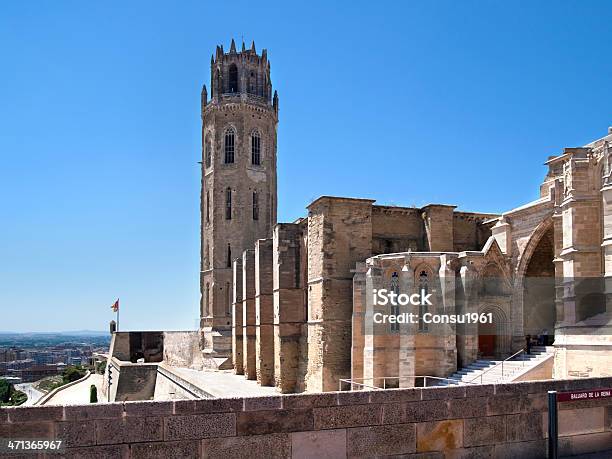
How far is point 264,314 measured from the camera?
33719 mm

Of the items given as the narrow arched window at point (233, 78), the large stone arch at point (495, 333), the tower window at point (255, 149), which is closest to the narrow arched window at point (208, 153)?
the tower window at point (255, 149)

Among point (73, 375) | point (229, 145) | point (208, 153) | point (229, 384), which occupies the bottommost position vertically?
point (73, 375)

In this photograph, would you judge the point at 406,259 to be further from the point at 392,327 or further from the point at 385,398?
the point at 385,398

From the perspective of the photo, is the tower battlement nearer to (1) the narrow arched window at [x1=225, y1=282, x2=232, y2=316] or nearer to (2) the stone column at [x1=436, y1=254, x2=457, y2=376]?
(1) the narrow arched window at [x1=225, y1=282, x2=232, y2=316]

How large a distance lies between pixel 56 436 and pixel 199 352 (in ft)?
133

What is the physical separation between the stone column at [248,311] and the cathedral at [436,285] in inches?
4.9

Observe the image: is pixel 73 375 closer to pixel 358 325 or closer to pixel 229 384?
pixel 229 384

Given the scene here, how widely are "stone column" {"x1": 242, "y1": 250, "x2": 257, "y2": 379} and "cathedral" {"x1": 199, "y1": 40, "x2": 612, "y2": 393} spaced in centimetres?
12

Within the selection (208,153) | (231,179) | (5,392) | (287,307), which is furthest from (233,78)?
(5,392)

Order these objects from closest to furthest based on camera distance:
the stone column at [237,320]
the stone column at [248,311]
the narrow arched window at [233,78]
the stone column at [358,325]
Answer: the stone column at [358,325]
the stone column at [248,311]
the stone column at [237,320]
the narrow arched window at [233,78]

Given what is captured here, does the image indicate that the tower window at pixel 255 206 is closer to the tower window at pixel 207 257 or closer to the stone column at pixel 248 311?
the tower window at pixel 207 257

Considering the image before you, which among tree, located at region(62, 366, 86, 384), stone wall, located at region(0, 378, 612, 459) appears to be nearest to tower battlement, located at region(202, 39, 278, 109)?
stone wall, located at region(0, 378, 612, 459)

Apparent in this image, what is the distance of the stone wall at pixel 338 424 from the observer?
5176 millimetres

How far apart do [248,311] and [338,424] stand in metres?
32.3
